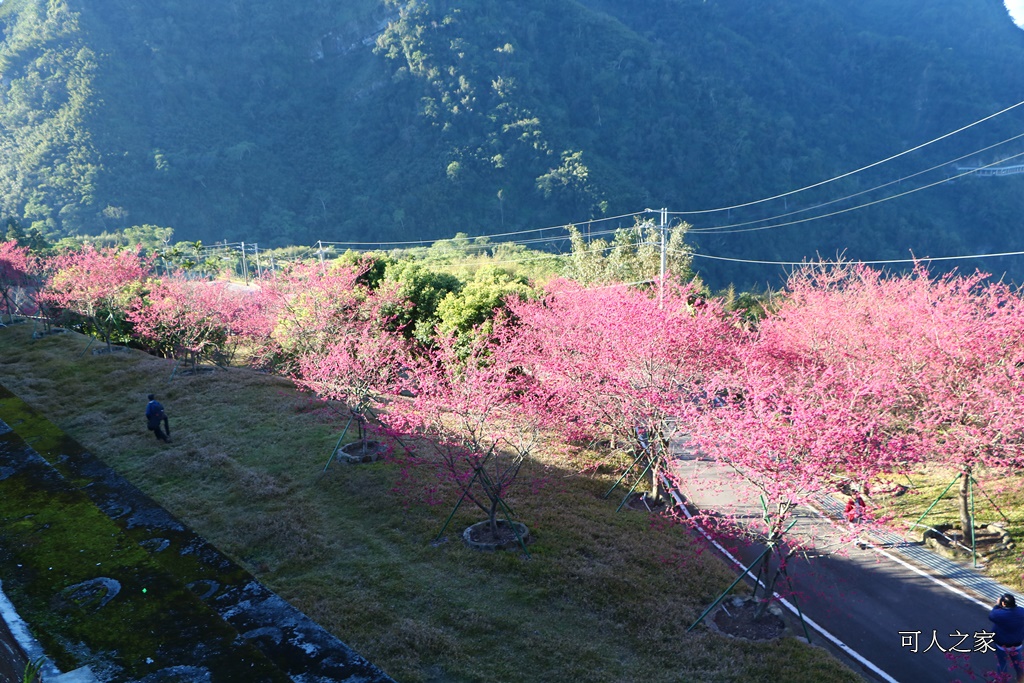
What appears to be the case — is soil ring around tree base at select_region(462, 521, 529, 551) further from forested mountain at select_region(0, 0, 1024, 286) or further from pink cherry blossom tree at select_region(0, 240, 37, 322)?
forested mountain at select_region(0, 0, 1024, 286)

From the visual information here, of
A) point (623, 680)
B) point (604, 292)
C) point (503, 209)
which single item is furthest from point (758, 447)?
point (503, 209)

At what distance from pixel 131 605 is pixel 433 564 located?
5543 millimetres

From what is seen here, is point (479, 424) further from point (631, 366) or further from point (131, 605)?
point (131, 605)

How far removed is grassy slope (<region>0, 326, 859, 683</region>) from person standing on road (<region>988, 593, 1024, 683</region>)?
1.96 meters

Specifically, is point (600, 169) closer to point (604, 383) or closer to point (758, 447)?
point (604, 383)

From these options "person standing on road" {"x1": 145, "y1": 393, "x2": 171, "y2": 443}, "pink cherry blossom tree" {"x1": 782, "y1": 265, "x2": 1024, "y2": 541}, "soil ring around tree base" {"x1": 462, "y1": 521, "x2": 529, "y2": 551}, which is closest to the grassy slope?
"soil ring around tree base" {"x1": 462, "y1": 521, "x2": 529, "y2": 551}

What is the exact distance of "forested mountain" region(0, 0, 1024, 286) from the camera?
78.9m

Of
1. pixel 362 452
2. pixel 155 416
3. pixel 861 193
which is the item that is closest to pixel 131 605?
pixel 362 452

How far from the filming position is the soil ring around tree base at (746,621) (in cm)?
909

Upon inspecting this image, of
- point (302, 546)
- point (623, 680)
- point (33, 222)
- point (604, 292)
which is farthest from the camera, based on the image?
point (33, 222)

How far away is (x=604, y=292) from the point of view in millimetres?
20266

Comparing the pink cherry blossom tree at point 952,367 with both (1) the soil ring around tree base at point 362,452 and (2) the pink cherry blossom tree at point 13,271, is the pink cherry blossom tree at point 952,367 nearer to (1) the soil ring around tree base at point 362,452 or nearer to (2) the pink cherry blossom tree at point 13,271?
(1) the soil ring around tree base at point 362,452

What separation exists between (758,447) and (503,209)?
72.9 meters

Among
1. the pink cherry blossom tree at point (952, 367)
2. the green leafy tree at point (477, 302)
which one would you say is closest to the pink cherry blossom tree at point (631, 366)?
the pink cherry blossom tree at point (952, 367)
